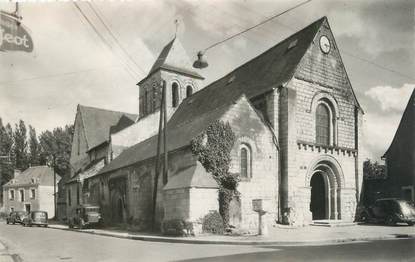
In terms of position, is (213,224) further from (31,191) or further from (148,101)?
(31,191)

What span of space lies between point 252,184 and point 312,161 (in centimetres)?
413

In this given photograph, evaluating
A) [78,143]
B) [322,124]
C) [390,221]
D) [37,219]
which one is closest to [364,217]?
[390,221]

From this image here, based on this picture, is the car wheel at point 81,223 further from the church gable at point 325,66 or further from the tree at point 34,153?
the tree at point 34,153

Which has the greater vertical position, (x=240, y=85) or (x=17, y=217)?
(x=240, y=85)

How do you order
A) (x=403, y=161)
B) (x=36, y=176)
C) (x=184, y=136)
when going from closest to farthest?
1. (x=184, y=136)
2. (x=403, y=161)
3. (x=36, y=176)

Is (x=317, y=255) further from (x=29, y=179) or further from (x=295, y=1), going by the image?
(x=29, y=179)

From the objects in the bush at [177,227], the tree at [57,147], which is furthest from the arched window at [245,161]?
the tree at [57,147]

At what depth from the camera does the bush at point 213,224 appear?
57.0 feet

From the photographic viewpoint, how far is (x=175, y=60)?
40281 mm

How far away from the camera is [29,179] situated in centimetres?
5503

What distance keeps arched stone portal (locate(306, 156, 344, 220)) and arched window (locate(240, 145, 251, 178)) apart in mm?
4262

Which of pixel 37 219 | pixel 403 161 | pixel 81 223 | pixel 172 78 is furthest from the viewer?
pixel 172 78

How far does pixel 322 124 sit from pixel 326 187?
12.1 feet

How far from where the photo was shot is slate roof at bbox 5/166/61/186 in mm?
54391
